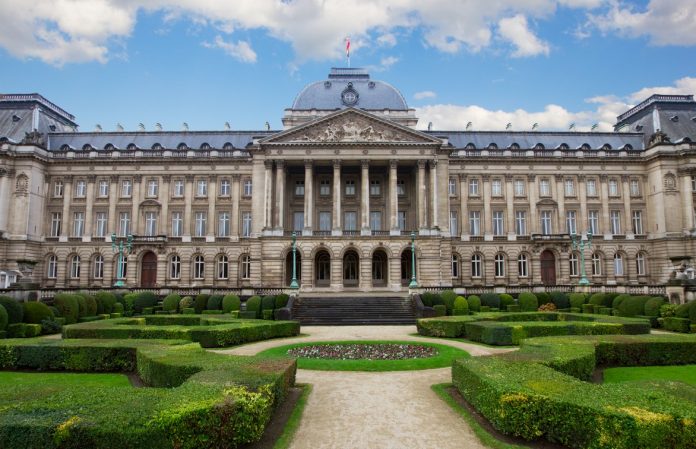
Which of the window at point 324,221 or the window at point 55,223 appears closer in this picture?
the window at point 324,221

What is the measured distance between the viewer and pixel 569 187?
5956 centimetres

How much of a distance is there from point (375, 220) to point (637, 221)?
103 ft

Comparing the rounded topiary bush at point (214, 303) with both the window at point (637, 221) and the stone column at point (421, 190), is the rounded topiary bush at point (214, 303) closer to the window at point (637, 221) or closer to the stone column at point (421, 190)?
the stone column at point (421, 190)

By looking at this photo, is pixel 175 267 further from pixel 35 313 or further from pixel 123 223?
pixel 35 313

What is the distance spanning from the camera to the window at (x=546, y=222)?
58969 mm

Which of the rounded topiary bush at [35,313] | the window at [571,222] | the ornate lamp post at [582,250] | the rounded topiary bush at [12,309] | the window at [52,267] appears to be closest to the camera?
the rounded topiary bush at [12,309]

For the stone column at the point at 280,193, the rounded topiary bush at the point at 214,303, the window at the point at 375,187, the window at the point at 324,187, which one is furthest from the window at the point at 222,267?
the rounded topiary bush at the point at 214,303

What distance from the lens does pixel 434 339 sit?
2659cm

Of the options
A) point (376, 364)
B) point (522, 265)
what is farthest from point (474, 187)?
point (376, 364)

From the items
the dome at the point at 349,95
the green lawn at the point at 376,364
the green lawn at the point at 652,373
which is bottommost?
the green lawn at the point at 652,373

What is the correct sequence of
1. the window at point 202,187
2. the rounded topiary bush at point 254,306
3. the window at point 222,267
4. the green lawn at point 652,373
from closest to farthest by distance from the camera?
the green lawn at point 652,373 < the rounded topiary bush at point 254,306 < the window at point 222,267 < the window at point 202,187

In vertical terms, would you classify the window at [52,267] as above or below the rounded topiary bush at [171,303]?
above

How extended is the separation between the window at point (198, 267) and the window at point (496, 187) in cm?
3543

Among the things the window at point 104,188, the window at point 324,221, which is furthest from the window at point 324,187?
the window at point 104,188
